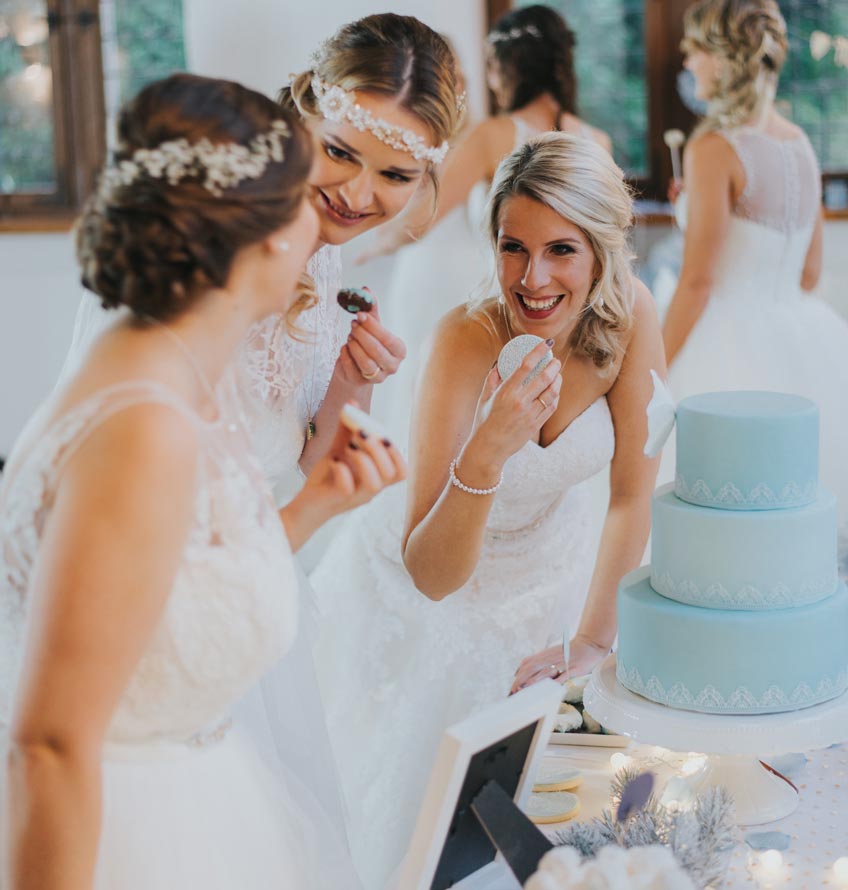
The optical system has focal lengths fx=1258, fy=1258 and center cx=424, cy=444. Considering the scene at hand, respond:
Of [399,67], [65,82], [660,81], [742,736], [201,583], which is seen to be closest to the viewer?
[201,583]

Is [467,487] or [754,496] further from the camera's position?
[467,487]

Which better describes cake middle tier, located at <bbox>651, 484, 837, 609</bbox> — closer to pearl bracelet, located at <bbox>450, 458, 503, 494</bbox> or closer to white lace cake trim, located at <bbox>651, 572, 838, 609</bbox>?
white lace cake trim, located at <bbox>651, 572, 838, 609</bbox>

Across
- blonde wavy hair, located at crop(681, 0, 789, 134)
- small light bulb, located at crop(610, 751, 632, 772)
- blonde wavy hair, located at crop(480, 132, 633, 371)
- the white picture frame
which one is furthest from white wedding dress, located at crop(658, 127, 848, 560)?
the white picture frame

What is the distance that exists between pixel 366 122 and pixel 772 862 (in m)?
1.17

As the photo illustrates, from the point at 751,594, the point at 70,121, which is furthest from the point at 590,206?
the point at 70,121

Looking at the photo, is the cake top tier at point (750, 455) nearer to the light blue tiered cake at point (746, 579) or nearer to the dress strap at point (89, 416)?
the light blue tiered cake at point (746, 579)

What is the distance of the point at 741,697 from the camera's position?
170 centimetres

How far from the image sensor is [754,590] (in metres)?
1.71

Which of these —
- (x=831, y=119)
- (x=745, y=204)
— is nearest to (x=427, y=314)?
(x=745, y=204)

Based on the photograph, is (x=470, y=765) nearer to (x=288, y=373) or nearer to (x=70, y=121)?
(x=288, y=373)

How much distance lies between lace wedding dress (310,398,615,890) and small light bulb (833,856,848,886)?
0.82 meters

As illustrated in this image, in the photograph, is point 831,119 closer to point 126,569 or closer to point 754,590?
point 754,590

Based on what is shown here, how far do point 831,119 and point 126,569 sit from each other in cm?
491

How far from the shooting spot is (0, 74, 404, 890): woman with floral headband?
1.12 metres
